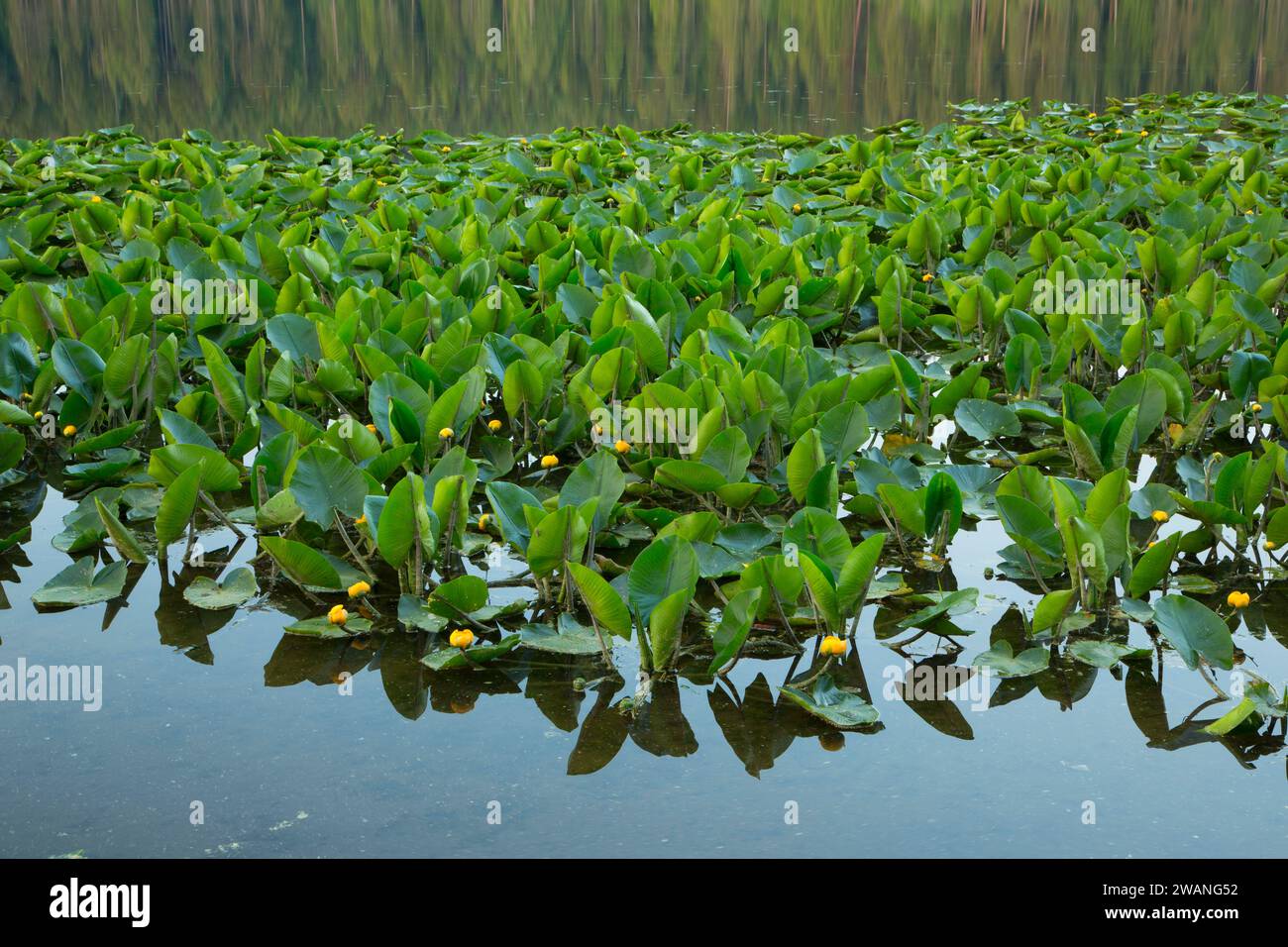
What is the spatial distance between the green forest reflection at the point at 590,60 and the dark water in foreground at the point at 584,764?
7.22m

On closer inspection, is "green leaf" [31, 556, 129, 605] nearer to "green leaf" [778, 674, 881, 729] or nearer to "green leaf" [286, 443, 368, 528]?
"green leaf" [286, 443, 368, 528]

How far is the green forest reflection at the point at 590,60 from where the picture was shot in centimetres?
1005

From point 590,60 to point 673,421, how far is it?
486 inches

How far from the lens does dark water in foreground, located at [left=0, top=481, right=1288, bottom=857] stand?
1.75 m

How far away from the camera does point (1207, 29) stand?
52.5ft

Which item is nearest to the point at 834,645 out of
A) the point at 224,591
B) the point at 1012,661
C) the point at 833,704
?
the point at 833,704

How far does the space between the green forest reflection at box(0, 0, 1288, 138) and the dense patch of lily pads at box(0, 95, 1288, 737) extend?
4820 millimetres

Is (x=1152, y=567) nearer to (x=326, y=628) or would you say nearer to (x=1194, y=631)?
(x=1194, y=631)

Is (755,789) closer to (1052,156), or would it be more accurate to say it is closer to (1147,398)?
(1147,398)

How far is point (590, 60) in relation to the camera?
14227 mm

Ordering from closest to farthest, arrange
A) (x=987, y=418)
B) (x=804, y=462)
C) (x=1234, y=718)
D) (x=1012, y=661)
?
1. (x=1234, y=718)
2. (x=1012, y=661)
3. (x=804, y=462)
4. (x=987, y=418)

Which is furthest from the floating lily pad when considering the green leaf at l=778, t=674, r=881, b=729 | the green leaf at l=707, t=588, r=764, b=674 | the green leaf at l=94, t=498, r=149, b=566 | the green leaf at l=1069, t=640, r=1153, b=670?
the green leaf at l=1069, t=640, r=1153, b=670

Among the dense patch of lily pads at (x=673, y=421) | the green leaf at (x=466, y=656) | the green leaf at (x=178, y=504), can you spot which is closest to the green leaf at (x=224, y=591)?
the dense patch of lily pads at (x=673, y=421)
